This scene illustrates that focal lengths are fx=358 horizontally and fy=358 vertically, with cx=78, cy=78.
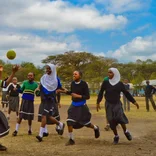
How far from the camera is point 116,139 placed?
9336 mm

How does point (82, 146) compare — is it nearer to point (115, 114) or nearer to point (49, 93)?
point (115, 114)

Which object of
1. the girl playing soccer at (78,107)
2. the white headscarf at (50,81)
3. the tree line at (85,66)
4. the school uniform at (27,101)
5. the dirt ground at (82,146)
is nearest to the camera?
the dirt ground at (82,146)

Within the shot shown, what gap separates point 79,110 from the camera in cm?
935

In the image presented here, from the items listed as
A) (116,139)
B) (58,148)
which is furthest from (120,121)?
(58,148)

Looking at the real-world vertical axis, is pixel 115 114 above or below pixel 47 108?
below

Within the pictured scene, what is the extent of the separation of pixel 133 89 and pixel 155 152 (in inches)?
2890

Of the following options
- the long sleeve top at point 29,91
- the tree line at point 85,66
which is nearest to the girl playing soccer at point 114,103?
the long sleeve top at point 29,91

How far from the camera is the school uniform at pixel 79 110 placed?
9.32m

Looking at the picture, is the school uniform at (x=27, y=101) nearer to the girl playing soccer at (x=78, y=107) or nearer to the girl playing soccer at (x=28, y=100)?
the girl playing soccer at (x=28, y=100)

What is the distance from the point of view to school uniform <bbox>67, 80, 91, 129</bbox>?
9.32 meters

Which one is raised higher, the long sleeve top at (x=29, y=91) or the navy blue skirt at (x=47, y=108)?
the long sleeve top at (x=29, y=91)

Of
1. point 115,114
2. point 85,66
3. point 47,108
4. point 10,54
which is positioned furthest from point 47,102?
point 85,66

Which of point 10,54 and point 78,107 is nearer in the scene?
point 10,54

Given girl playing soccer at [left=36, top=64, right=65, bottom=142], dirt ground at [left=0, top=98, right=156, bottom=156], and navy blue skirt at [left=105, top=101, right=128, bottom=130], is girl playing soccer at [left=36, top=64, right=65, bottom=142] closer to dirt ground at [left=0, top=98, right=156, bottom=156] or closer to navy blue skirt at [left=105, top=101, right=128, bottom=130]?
dirt ground at [left=0, top=98, right=156, bottom=156]
